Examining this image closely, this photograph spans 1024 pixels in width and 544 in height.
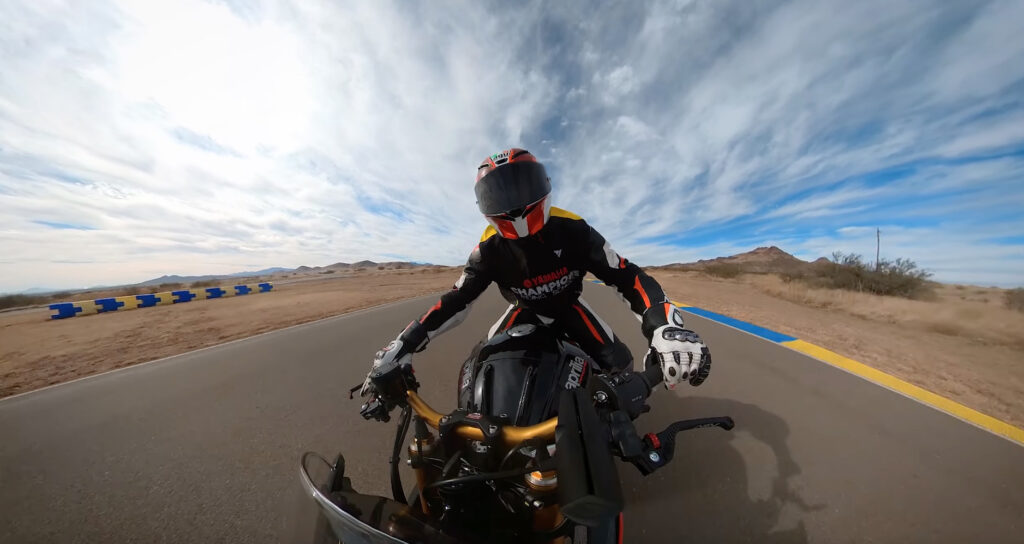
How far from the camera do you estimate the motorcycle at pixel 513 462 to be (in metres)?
0.75

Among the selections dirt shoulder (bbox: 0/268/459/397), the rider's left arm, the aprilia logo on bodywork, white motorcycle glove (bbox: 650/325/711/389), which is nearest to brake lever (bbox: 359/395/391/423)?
the aprilia logo on bodywork

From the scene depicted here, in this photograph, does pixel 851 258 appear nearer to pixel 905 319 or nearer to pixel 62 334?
pixel 905 319

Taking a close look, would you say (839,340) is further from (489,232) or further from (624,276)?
(489,232)

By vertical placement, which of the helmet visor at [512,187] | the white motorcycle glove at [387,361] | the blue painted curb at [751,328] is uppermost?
the helmet visor at [512,187]

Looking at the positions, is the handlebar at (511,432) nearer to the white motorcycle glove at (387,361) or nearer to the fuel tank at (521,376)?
the fuel tank at (521,376)

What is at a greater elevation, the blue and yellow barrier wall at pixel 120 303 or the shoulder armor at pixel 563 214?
the shoulder armor at pixel 563 214

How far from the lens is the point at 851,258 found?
624 inches

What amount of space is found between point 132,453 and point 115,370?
11.0ft

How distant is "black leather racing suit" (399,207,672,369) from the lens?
2107mm

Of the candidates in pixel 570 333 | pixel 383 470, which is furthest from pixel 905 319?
pixel 383 470

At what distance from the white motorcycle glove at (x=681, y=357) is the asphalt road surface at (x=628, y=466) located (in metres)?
0.97

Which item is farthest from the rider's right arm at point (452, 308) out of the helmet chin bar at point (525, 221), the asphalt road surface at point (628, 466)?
the asphalt road surface at point (628, 466)

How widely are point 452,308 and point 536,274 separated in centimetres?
63

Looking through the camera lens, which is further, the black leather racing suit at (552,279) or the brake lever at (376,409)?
the black leather racing suit at (552,279)
